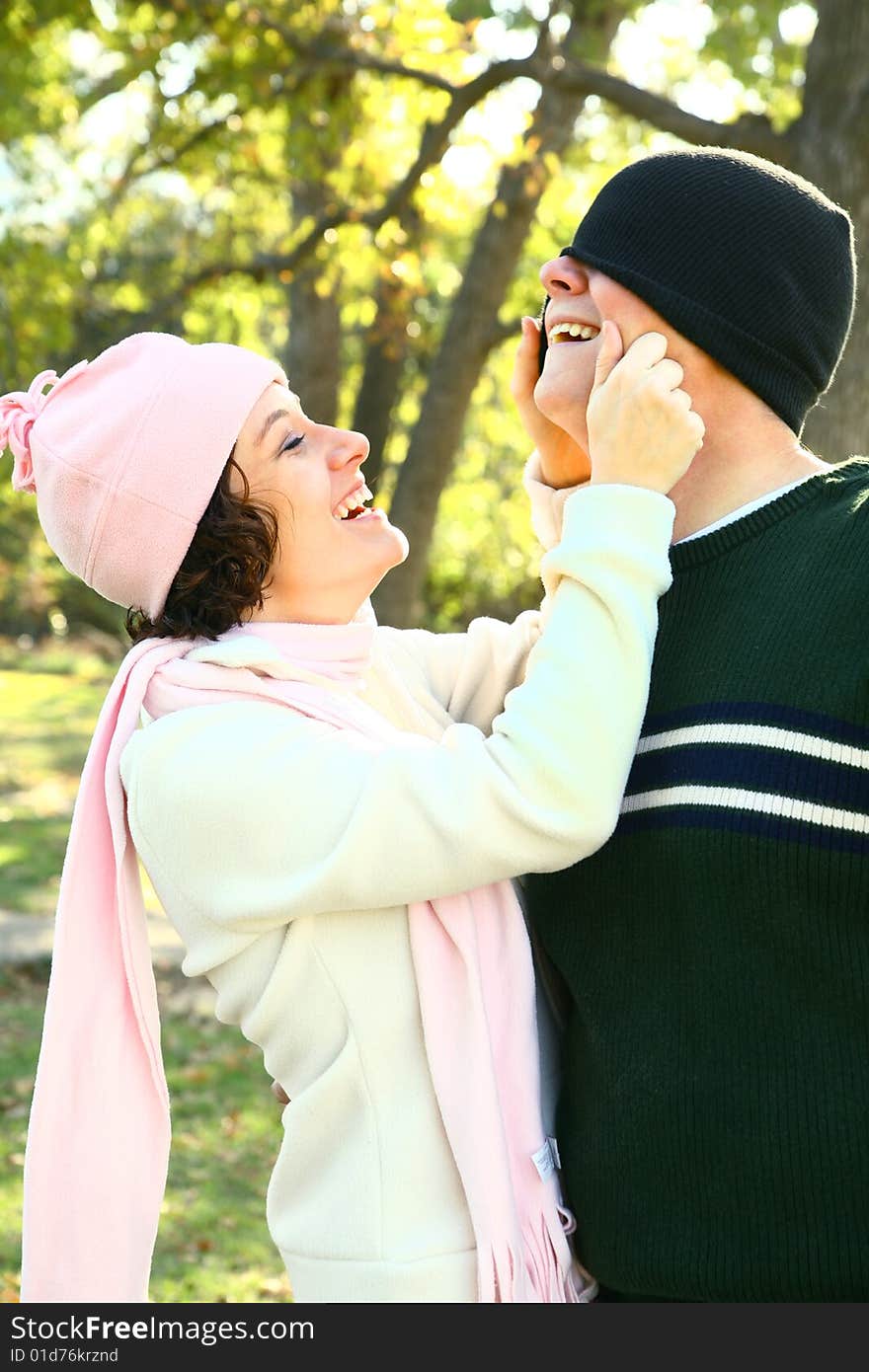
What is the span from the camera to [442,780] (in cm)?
210

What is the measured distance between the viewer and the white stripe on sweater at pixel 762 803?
196 centimetres

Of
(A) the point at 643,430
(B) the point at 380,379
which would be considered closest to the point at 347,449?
(A) the point at 643,430

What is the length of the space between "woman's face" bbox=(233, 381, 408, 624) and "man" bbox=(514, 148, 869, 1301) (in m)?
0.39

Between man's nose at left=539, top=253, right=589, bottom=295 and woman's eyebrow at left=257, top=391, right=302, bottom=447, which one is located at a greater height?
man's nose at left=539, top=253, right=589, bottom=295

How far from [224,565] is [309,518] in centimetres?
17

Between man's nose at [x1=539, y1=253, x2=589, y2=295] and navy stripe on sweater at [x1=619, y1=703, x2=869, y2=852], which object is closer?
navy stripe on sweater at [x1=619, y1=703, x2=869, y2=852]

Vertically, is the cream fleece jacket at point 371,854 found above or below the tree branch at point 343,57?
below

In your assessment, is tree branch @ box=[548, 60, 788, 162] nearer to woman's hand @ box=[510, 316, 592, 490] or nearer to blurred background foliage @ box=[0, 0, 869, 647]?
blurred background foliage @ box=[0, 0, 869, 647]

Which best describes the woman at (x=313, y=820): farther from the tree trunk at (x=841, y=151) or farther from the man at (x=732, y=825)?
the tree trunk at (x=841, y=151)

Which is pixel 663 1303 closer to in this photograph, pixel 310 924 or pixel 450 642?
pixel 310 924

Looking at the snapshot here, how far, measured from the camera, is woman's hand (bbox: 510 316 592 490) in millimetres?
2756

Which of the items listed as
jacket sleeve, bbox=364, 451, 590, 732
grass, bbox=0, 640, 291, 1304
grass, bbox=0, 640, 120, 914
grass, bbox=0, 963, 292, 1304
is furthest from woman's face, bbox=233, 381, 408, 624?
grass, bbox=0, 640, 120, 914

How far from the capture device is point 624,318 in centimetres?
234

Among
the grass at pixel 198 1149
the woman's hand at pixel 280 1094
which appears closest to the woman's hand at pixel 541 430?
the woman's hand at pixel 280 1094
